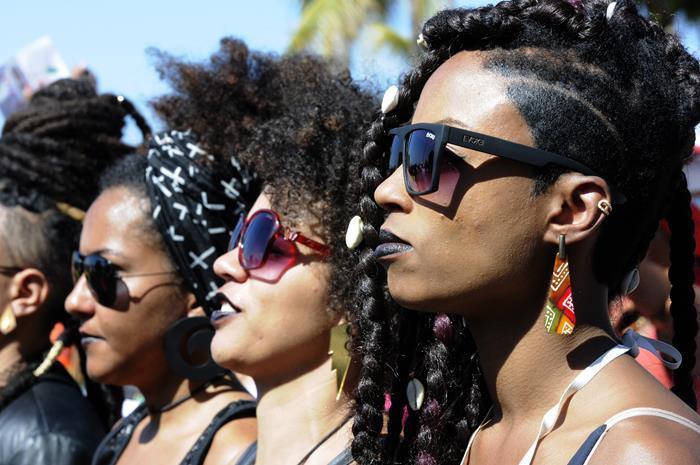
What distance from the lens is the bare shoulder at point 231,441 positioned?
372 centimetres

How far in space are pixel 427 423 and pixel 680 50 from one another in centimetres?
115

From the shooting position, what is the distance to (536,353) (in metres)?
2.24

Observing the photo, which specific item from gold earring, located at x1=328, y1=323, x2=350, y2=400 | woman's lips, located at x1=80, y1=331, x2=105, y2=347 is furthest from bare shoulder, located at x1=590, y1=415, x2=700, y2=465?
woman's lips, located at x1=80, y1=331, x2=105, y2=347

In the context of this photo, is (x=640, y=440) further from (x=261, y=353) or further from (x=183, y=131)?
(x=183, y=131)

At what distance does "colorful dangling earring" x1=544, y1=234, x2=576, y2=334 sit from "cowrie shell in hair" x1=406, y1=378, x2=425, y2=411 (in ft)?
2.02

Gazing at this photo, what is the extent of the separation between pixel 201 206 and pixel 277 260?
38.6 inches

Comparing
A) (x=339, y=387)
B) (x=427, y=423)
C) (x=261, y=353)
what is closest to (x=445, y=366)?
(x=427, y=423)

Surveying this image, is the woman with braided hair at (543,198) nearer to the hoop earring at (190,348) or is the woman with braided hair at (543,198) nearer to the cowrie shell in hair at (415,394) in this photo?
the cowrie shell in hair at (415,394)

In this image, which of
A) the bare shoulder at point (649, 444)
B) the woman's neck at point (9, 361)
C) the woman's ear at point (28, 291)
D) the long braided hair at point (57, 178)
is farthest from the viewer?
the long braided hair at point (57, 178)

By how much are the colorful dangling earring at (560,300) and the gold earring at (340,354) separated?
100cm

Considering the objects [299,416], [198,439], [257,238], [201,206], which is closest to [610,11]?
[257,238]

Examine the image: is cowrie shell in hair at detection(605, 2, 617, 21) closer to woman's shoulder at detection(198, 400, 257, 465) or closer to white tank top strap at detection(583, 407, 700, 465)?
white tank top strap at detection(583, 407, 700, 465)

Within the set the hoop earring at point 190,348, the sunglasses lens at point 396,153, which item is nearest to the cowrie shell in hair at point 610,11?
the sunglasses lens at point 396,153

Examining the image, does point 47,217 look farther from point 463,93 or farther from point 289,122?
point 463,93
